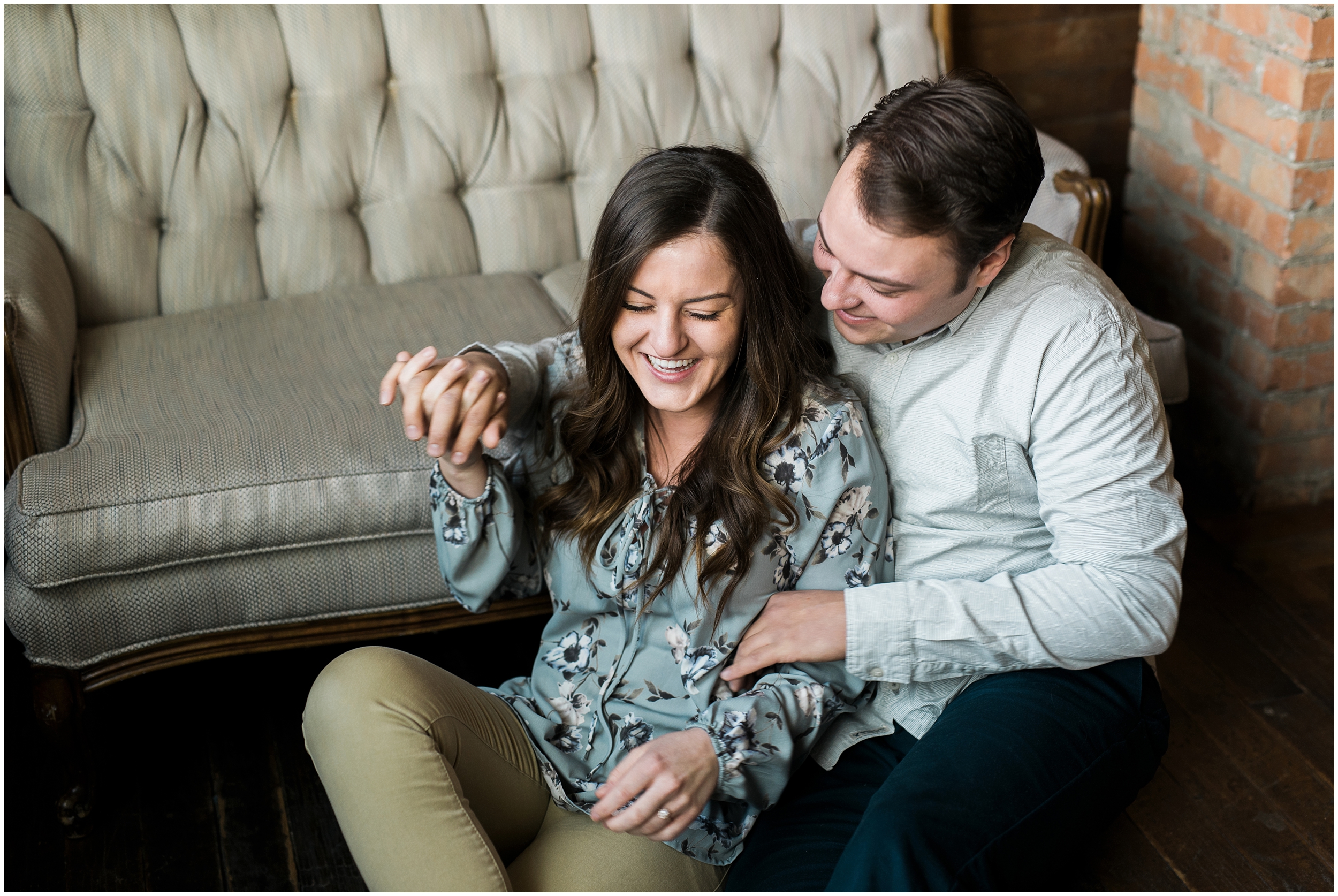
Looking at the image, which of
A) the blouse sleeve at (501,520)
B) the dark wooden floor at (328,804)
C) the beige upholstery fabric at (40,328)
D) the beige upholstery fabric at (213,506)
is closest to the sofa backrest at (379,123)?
the beige upholstery fabric at (40,328)

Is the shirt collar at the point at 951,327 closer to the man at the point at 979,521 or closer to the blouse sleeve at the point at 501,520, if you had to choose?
the man at the point at 979,521

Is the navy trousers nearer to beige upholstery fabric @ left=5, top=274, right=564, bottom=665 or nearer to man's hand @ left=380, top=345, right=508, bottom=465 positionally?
man's hand @ left=380, top=345, right=508, bottom=465

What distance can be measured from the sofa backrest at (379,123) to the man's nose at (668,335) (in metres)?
1.04

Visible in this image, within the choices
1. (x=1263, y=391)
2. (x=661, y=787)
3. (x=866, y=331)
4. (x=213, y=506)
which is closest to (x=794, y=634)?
(x=661, y=787)

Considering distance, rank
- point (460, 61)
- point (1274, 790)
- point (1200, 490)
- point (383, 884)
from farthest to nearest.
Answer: point (1200, 490)
point (460, 61)
point (1274, 790)
point (383, 884)

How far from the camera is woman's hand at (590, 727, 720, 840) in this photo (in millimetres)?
1056

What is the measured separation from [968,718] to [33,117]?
1704 millimetres

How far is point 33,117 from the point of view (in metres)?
1.85

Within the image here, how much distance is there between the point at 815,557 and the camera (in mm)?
1227

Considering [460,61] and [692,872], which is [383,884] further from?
[460,61]

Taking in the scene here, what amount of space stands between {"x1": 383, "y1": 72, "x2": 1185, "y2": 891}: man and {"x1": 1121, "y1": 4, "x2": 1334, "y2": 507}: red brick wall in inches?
41.8

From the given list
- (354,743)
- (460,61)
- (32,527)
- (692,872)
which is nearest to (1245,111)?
(460,61)

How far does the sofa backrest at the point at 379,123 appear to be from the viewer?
1879 mm

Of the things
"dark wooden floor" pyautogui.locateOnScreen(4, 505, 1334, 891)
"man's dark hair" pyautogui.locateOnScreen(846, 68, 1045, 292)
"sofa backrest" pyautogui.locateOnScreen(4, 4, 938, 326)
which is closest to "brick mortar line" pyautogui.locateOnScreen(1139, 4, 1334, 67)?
"sofa backrest" pyautogui.locateOnScreen(4, 4, 938, 326)
